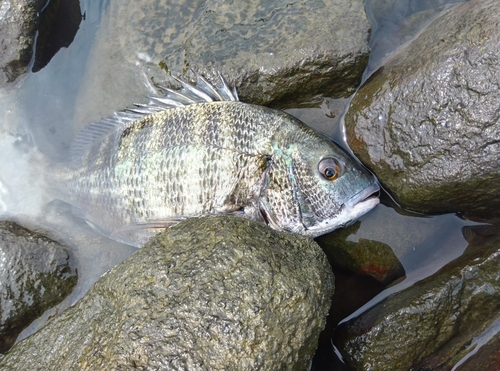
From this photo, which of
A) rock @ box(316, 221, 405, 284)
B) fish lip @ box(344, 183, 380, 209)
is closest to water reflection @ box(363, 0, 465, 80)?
fish lip @ box(344, 183, 380, 209)

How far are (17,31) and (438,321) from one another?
4.27m

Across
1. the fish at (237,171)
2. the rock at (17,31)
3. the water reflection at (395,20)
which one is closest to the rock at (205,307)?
the fish at (237,171)

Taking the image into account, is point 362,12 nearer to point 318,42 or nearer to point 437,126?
point 318,42

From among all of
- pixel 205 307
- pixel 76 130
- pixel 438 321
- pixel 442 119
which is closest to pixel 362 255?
pixel 438 321

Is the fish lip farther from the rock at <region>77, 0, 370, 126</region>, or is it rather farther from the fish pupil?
the rock at <region>77, 0, 370, 126</region>

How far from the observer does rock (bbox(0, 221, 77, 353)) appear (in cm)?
335

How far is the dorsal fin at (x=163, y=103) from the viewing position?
3.33 m

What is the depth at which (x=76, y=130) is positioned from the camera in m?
4.00

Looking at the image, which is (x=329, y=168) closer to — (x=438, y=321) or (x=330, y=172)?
(x=330, y=172)

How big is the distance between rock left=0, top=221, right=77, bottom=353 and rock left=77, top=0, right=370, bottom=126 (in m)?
1.31

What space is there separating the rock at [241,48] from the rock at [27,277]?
4.28 feet

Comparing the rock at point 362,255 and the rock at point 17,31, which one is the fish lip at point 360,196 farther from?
the rock at point 17,31

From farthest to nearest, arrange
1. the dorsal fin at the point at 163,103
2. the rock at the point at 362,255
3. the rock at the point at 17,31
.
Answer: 1. the rock at the point at 17,31
2. the dorsal fin at the point at 163,103
3. the rock at the point at 362,255

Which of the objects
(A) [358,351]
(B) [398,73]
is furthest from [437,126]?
(A) [358,351]
